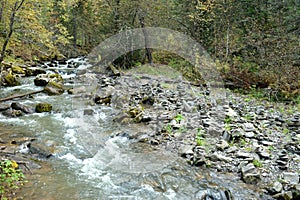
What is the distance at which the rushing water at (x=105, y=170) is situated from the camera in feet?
15.6

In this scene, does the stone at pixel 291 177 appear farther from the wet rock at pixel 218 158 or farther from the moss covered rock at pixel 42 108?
the moss covered rock at pixel 42 108

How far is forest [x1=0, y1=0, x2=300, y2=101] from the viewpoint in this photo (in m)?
7.24

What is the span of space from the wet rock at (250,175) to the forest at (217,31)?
5.57 metres

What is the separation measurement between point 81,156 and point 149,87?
7.27 m

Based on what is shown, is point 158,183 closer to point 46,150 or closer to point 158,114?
point 46,150

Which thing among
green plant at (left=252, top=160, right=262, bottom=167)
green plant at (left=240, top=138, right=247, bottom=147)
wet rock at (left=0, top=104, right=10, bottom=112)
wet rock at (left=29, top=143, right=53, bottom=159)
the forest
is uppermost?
the forest

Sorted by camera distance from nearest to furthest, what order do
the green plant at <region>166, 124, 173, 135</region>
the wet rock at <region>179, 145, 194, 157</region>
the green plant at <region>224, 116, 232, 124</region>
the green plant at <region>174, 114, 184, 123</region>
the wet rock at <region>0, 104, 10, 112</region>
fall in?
the wet rock at <region>179, 145, 194, 157</region> → the green plant at <region>166, 124, 173, 135</region> → the green plant at <region>224, 116, 232, 124</region> → the green plant at <region>174, 114, 184, 123</region> → the wet rock at <region>0, 104, 10, 112</region>

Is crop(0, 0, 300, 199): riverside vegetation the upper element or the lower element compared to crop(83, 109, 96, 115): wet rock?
Result: upper

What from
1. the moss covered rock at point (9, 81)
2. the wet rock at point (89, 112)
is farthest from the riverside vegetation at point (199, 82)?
the wet rock at point (89, 112)

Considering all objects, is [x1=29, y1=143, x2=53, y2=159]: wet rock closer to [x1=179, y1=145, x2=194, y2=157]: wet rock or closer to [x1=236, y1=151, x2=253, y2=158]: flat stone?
[x1=179, y1=145, x2=194, y2=157]: wet rock

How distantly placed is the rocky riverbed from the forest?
1877 millimetres

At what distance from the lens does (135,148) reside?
22.2ft

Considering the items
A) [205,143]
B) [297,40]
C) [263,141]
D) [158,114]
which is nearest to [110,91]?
[158,114]

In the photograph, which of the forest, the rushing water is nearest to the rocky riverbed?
the rushing water
